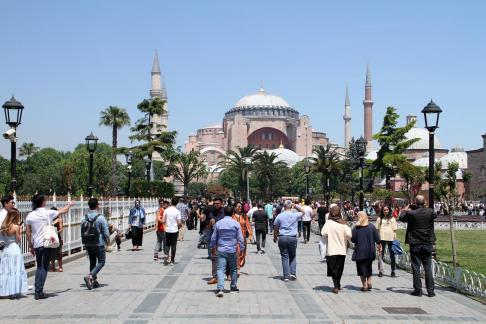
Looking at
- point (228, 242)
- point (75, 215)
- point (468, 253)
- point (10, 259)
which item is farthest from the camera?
point (468, 253)

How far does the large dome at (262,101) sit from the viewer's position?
426 ft

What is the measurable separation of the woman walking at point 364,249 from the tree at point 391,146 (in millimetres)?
40647

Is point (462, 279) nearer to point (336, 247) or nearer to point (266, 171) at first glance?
point (336, 247)

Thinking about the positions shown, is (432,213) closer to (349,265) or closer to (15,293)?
(349,265)

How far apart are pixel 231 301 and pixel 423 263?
309 cm

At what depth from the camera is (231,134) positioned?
120 metres

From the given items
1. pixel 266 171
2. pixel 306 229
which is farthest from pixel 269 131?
pixel 306 229

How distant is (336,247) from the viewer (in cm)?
966

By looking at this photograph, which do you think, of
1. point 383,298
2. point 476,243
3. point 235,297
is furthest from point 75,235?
point 476,243

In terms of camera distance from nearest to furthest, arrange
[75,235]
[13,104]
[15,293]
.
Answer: [15,293] → [13,104] → [75,235]

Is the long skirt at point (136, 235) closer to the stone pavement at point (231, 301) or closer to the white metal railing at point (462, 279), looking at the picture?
the stone pavement at point (231, 301)

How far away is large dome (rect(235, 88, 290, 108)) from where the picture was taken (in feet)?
426

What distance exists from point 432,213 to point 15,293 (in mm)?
6276

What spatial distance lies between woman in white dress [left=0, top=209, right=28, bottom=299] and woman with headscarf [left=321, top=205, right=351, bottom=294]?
4.55m
